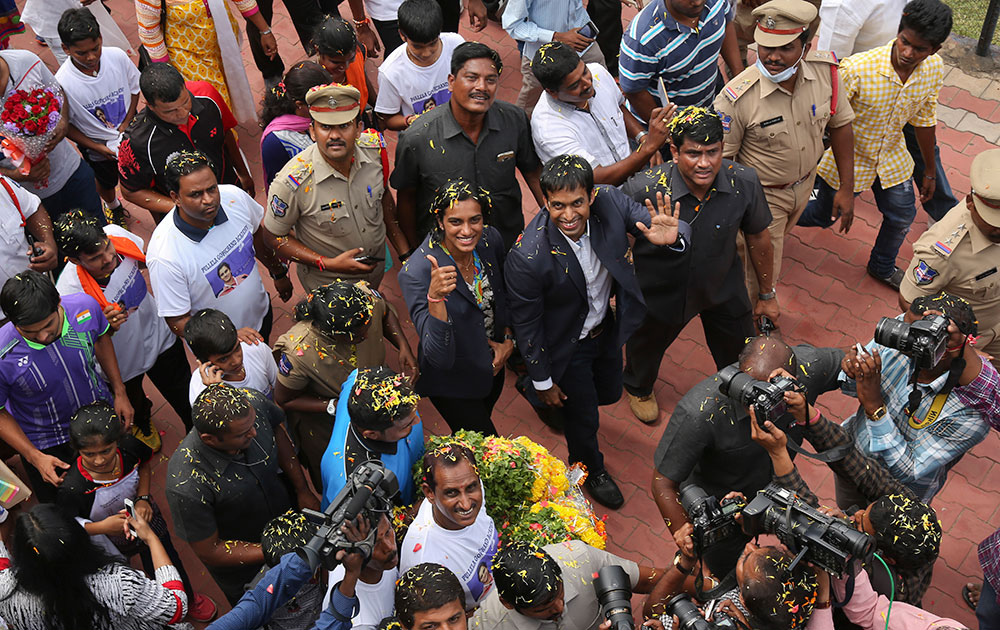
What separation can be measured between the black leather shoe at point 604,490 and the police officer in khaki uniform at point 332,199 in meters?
1.96

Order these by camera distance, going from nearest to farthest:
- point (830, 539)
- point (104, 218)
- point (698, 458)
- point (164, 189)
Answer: point (830, 539), point (698, 458), point (164, 189), point (104, 218)

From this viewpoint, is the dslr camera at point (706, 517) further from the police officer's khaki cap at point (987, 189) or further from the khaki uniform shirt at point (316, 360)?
the police officer's khaki cap at point (987, 189)

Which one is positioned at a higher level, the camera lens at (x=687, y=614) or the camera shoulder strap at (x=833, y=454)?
the camera lens at (x=687, y=614)

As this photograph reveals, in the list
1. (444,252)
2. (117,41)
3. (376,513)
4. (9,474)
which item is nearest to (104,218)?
(117,41)

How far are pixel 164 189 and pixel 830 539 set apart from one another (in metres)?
4.79

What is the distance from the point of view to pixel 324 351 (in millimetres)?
5121

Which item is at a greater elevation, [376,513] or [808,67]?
[808,67]

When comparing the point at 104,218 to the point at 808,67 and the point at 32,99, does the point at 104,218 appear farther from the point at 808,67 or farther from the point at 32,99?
the point at 808,67

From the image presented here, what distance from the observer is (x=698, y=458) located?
4793 mm

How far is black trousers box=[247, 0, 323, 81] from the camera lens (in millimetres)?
8727

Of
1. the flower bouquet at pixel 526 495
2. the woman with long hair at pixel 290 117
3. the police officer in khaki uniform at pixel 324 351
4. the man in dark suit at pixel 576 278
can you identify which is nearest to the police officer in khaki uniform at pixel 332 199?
the woman with long hair at pixel 290 117

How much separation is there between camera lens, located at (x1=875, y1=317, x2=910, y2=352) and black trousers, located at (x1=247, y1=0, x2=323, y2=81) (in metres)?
5.87

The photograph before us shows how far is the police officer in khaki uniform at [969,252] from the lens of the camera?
17.4ft

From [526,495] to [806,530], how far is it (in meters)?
1.39
